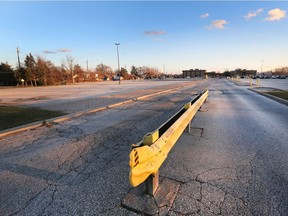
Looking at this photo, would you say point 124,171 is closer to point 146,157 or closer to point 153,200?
point 153,200

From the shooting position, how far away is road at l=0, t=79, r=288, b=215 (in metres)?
2.49

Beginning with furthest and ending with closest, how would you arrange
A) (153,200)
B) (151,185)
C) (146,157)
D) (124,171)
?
(124,171), (151,185), (153,200), (146,157)

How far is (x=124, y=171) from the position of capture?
340 cm

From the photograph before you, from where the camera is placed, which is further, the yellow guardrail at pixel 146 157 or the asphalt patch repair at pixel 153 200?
the asphalt patch repair at pixel 153 200

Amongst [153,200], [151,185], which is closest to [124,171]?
[151,185]

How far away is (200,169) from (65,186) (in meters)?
2.36

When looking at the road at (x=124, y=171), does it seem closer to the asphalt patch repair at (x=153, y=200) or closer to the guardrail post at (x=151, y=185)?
the asphalt patch repair at (x=153, y=200)

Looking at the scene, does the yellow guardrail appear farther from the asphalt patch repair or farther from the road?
the road

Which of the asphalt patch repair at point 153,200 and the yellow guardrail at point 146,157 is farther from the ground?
the yellow guardrail at point 146,157

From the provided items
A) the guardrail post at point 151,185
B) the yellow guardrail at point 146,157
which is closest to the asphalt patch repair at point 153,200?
the guardrail post at point 151,185

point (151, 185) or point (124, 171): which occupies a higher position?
point (151, 185)

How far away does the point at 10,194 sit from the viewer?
2791mm

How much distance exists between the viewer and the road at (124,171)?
98.2 inches

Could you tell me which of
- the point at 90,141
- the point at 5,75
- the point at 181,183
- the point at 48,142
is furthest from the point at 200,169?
the point at 5,75
